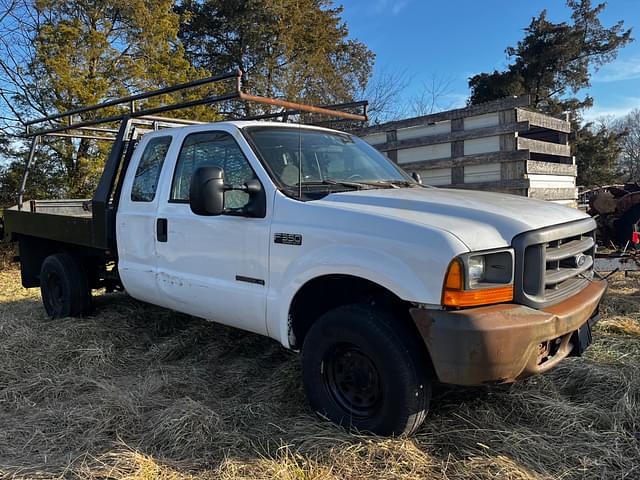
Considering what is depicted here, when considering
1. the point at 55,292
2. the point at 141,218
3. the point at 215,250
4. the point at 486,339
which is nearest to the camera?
the point at 486,339

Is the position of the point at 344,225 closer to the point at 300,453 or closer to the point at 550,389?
the point at 300,453

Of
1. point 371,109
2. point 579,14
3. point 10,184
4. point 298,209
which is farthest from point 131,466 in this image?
point 579,14

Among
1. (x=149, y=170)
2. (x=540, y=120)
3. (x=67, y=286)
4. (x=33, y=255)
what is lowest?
(x=67, y=286)

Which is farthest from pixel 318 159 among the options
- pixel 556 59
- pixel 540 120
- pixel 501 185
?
pixel 556 59

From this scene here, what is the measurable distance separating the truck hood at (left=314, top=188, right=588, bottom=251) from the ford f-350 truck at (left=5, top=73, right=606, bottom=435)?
1 centimetres

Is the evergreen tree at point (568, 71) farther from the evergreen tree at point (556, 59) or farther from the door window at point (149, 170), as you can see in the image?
the door window at point (149, 170)

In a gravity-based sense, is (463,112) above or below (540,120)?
above

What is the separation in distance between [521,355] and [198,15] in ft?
64.7

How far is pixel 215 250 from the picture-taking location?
3838 mm

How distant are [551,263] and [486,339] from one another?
757 mm

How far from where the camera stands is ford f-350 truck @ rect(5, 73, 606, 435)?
2.68 meters

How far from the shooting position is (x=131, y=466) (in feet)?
9.32

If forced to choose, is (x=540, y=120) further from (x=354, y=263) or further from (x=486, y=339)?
(x=486, y=339)

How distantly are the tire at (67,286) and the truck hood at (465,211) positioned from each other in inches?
142
